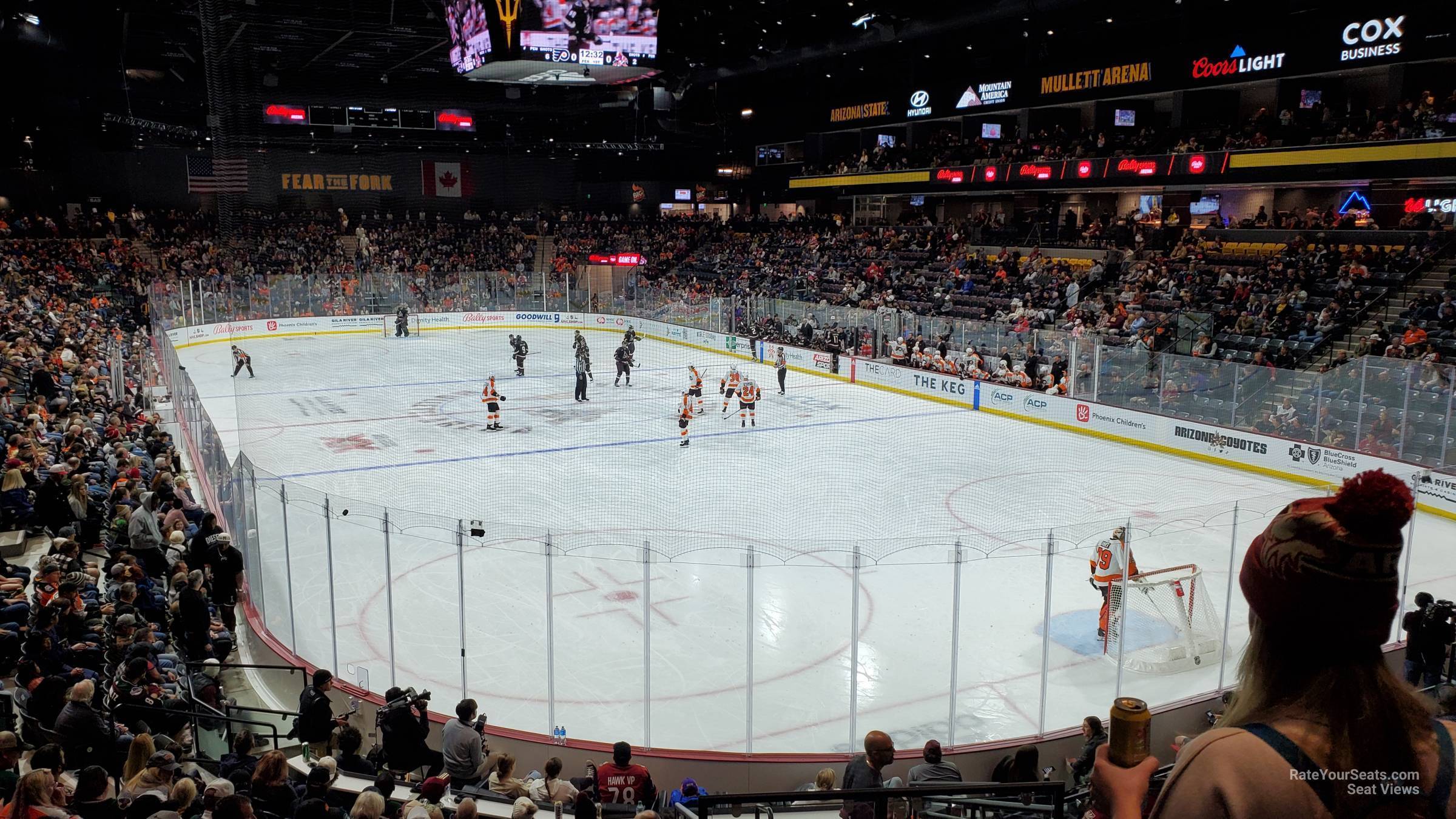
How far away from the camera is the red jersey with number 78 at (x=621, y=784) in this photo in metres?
6.04

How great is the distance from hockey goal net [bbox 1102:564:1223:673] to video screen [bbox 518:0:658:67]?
1645 cm

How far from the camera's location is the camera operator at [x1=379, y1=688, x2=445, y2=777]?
6.62 metres

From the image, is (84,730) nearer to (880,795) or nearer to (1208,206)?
(880,795)

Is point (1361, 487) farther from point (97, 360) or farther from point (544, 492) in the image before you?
point (97, 360)

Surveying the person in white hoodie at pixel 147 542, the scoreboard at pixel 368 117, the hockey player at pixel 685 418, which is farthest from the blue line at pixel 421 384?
the scoreboard at pixel 368 117

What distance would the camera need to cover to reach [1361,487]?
1.10m

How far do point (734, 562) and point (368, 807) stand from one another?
24.7ft

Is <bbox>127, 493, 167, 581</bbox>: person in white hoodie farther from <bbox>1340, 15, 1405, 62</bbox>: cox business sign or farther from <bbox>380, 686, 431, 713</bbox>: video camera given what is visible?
<bbox>1340, 15, 1405, 62</bbox>: cox business sign

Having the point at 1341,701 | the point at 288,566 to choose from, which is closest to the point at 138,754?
the point at 288,566

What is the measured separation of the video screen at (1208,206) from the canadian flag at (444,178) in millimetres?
30145

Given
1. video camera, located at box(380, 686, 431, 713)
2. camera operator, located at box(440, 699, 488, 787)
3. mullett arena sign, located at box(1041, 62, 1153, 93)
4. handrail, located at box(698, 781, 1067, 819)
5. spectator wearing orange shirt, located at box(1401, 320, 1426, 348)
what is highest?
mullett arena sign, located at box(1041, 62, 1153, 93)

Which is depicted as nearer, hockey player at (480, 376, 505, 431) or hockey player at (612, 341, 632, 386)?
hockey player at (480, 376, 505, 431)

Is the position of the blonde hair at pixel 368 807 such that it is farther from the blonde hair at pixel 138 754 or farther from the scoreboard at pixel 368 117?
the scoreboard at pixel 368 117

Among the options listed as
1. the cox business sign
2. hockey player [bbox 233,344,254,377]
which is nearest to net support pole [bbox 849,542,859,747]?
hockey player [bbox 233,344,254,377]
